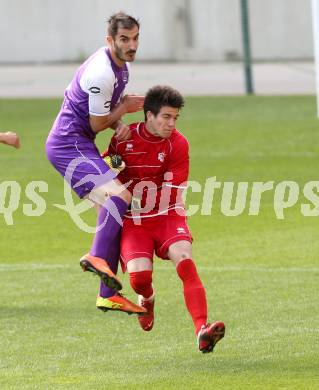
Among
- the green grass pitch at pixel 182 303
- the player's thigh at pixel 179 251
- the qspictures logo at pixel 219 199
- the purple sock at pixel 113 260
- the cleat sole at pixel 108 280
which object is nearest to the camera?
the green grass pitch at pixel 182 303

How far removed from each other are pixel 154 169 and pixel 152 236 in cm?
49

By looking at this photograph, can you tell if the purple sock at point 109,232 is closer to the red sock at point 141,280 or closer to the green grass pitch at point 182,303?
the red sock at point 141,280

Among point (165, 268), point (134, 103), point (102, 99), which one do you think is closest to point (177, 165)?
point (134, 103)

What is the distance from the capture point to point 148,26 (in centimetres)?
3747

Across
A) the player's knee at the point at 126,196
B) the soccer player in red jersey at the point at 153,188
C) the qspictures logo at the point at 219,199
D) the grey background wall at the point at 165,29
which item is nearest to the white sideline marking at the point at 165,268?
the qspictures logo at the point at 219,199

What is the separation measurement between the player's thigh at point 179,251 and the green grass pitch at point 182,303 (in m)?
0.75

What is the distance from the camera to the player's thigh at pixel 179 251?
10.2m

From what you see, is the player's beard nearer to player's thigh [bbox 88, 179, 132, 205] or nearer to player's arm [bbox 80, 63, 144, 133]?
player's arm [bbox 80, 63, 144, 133]

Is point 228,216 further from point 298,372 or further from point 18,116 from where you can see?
point 18,116

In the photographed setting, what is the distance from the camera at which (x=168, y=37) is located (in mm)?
37344

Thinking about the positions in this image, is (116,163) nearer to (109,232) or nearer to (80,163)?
(80,163)

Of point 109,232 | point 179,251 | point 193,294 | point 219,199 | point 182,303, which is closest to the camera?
point 193,294

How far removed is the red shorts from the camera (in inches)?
409

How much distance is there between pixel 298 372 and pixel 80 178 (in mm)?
2235
